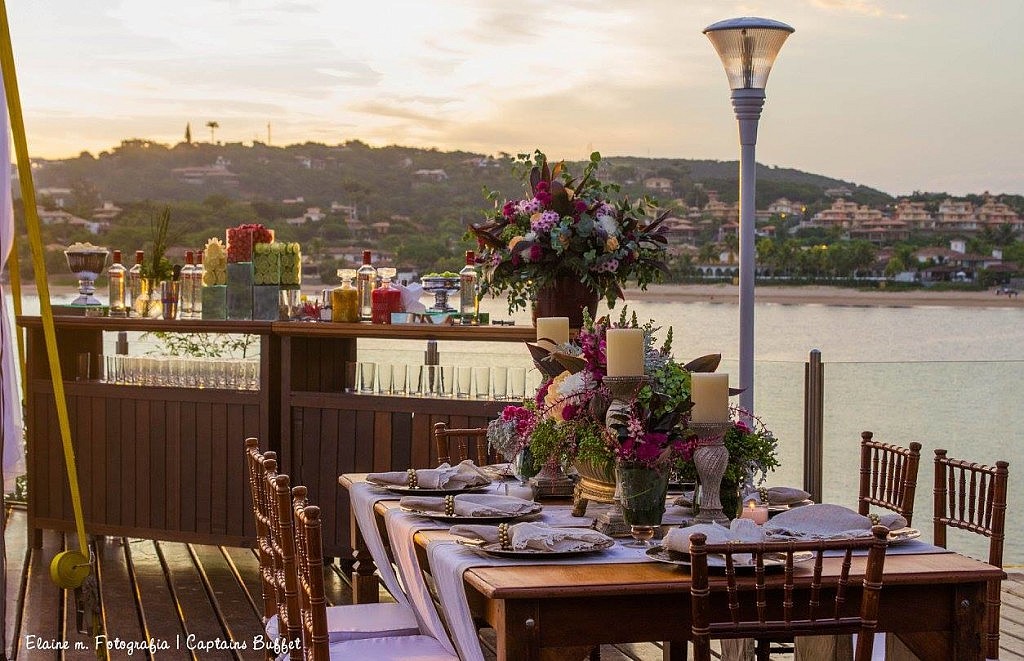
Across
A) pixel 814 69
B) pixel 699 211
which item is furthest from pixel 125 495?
pixel 814 69

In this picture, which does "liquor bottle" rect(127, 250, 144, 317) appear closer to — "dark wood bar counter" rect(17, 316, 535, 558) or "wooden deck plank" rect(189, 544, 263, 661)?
"dark wood bar counter" rect(17, 316, 535, 558)

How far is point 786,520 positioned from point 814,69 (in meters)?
10.5

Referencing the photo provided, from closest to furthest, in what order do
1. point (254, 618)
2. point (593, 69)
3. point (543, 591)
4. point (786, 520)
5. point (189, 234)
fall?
point (543, 591) < point (786, 520) < point (254, 618) < point (189, 234) < point (593, 69)

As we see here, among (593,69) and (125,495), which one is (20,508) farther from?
(593,69)

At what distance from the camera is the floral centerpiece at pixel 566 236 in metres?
4.51

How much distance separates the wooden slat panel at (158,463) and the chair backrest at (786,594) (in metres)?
3.89

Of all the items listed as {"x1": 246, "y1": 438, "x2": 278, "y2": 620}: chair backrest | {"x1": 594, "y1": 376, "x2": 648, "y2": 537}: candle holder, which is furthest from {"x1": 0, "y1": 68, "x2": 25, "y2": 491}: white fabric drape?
{"x1": 594, "y1": 376, "x2": 648, "y2": 537}: candle holder

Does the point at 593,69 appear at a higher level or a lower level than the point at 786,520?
higher

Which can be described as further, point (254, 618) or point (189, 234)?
point (189, 234)

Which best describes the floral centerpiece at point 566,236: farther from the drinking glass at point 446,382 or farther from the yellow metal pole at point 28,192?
the yellow metal pole at point 28,192

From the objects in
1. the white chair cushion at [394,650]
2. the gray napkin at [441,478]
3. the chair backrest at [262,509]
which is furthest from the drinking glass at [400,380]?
the white chair cushion at [394,650]

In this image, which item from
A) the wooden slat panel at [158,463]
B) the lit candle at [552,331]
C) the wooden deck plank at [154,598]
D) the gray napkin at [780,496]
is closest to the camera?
the gray napkin at [780,496]

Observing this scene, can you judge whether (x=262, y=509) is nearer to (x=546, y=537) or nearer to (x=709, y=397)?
(x=546, y=537)

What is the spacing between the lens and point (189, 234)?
902 cm
